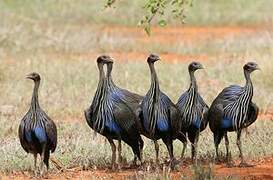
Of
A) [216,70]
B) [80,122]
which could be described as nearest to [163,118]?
[80,122]

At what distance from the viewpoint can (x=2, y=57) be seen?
80.3 ft

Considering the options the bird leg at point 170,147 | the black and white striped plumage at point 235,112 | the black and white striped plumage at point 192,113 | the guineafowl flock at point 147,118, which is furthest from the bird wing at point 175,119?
the black and white striped plumage at point 235,112


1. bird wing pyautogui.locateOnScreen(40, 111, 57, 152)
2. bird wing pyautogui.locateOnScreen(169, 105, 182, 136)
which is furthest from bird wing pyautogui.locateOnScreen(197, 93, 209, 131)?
bird wing pyautogui.locateOnScreen(40, 111, 57, 152)

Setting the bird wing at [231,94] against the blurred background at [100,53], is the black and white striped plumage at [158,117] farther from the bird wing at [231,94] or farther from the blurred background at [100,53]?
the blurred background at [100,53]

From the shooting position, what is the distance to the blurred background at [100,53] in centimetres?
1549

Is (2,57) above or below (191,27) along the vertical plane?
below

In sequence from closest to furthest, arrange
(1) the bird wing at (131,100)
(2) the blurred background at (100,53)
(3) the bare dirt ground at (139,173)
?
(3) the bare dirt ground at (139,173)
(1) the bird wing at (131,100)
(2) the blurred background at (100,53)

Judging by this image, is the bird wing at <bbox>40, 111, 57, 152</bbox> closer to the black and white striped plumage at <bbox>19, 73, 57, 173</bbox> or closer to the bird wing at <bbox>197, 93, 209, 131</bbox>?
the black and white striped plumage at <bbox>19, 73, 57, 173</bbox>

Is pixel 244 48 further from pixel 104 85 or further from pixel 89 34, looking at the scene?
pixel 104 85

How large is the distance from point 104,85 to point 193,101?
3.77 ft

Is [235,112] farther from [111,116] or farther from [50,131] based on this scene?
[50,131]

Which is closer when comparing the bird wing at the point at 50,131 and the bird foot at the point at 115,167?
the bird wing at the point at 50,131

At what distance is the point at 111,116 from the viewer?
36.9 feet

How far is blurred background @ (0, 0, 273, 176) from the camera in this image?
15492mm
